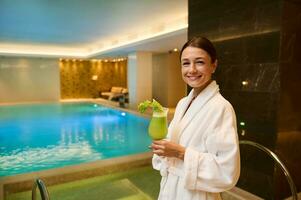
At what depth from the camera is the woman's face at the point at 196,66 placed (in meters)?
1.12

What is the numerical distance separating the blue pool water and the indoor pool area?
0.12 ft

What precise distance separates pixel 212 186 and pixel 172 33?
614 centimetres

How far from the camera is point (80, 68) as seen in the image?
54.1 feet

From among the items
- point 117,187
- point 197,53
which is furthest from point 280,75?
point 117,187

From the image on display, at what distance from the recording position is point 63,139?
646 cm

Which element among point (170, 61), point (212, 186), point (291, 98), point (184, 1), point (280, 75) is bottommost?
point (212, 186)

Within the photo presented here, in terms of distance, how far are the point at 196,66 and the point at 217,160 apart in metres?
0.44

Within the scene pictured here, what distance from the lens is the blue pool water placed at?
4867mm

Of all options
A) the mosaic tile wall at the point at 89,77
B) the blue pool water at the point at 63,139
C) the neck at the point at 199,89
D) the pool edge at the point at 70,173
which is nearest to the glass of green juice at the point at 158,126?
the neck at the point at 199,89

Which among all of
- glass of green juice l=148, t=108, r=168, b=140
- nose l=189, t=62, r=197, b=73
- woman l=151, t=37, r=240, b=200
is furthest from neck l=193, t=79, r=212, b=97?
glass of green juice l=148, t=108, r=168, b=140

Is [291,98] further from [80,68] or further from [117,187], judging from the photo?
[80,68]

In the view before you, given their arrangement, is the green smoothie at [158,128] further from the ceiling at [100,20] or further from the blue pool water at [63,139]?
the ceiling at [100,20]

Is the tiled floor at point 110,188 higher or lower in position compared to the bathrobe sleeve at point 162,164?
lower

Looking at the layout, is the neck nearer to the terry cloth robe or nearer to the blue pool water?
the terry cloth robe
